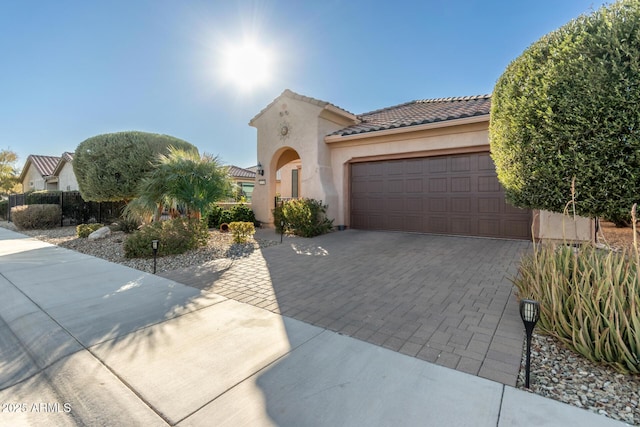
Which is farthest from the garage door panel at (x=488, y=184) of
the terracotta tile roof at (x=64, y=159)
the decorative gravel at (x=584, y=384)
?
the terracotta tile roof at (x=64, y=159)

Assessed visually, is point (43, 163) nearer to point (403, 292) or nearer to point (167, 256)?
point (167, 256)

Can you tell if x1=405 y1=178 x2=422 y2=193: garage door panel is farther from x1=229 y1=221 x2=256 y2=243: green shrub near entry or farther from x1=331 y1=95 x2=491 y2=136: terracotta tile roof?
x1=229 y1=221 x2=256 y2=243: green shrub near entry

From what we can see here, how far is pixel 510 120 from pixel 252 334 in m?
4.77

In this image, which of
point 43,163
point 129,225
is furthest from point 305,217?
point 43,163

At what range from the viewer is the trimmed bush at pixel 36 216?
1392 cm

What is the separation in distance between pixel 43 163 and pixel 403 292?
3789cm

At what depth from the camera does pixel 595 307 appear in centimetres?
272

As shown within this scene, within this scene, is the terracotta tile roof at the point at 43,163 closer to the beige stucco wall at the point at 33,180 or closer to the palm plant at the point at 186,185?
the beige stucco wall at the point at 33,180

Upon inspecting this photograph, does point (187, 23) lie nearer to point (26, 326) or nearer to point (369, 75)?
point (369, 75)

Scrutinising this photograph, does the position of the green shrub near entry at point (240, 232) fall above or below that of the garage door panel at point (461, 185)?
below

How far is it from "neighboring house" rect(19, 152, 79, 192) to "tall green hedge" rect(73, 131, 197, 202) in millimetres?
14542

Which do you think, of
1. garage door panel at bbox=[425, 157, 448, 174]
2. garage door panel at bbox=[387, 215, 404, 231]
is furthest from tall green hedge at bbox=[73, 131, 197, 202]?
garage door panel at bbox=[425, 157, 448, 174]

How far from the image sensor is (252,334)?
3.33m

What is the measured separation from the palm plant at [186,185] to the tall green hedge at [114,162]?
3453 mm
